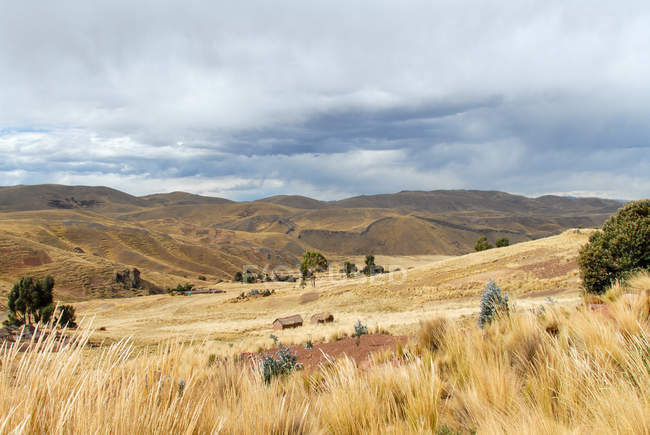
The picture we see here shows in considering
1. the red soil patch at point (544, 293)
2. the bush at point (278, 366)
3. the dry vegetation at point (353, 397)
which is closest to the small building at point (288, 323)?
the red soil patch at point (544, 293)

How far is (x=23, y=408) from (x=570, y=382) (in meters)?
3.77

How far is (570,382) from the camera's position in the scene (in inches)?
115

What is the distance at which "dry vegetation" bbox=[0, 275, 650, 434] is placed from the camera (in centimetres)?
195

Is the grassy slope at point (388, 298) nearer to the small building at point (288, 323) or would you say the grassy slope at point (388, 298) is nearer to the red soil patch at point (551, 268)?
the red soil patch at point (551, 268)

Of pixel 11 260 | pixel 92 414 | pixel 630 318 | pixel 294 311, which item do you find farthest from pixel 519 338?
pixel 11 260

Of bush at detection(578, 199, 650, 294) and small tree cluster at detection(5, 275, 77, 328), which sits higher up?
bush at detection(578, 199, 650, 294)

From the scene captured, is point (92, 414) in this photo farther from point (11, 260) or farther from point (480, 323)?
point (11, 260)

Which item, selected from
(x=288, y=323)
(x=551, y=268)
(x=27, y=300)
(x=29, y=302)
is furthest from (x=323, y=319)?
(x=27, y=300)

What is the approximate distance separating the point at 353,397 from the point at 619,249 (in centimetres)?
1674

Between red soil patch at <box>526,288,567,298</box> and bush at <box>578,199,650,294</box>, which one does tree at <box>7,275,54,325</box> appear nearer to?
bush at <box>578,199,650,294</box>

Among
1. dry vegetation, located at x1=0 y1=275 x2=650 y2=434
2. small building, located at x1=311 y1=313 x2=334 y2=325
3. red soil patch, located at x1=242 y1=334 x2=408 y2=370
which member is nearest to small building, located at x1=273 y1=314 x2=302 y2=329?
small building, located at x1=311 y1=313 x2=334 y2=325

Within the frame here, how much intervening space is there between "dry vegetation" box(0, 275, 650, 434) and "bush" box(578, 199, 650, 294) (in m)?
12.6

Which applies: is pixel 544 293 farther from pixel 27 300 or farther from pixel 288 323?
pixel 27 300

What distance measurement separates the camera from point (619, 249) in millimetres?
14773
